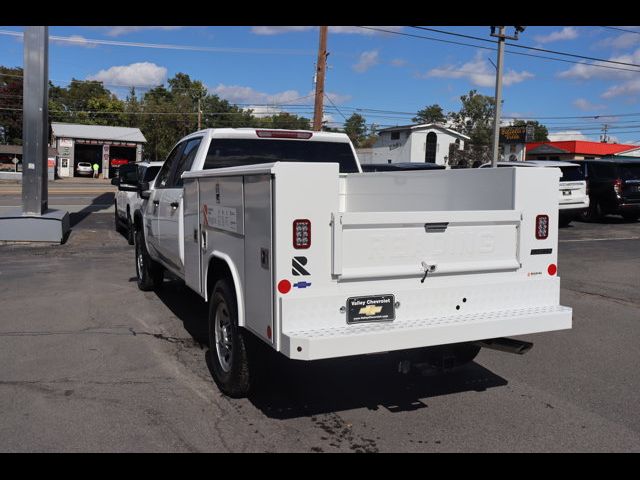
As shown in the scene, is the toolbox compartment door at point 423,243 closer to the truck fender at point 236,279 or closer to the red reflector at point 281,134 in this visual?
the truck fender at point 236,279

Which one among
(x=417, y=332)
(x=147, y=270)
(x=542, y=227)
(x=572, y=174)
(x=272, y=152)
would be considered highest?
(x=572, y=174)

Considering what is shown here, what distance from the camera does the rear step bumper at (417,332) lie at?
3.65m

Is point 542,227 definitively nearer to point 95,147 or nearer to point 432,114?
point 95,147

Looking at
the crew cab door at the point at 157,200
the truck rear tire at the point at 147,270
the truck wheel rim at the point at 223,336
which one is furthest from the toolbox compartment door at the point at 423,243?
the truck rear tire at the point at 147,270

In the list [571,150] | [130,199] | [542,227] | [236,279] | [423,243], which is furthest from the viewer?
[571,150]

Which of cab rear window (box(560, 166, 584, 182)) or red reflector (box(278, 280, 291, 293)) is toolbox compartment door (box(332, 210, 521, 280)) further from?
cab rear window (box(560, 166, 584, 182))

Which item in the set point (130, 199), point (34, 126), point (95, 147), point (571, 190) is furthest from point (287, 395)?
point (95, 147)

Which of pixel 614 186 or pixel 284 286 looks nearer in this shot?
pixel 284 286

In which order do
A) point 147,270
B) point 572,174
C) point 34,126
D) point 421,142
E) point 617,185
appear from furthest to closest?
point 421,142 < point 617,185 < point 572,174 < point 34,126 < point 147,270

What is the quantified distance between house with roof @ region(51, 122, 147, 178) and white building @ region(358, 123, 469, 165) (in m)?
23.3

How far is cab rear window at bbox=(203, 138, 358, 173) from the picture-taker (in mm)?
6250

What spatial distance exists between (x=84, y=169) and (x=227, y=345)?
2141 inches

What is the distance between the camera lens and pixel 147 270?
841 cm

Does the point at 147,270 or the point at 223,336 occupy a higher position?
the point at 147,270
